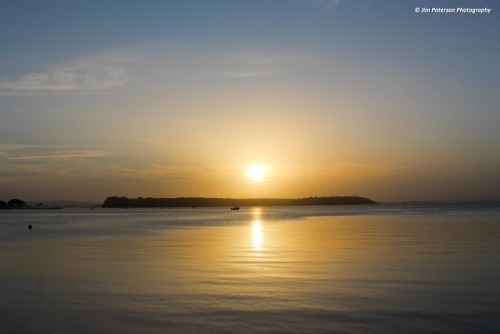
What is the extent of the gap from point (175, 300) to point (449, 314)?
27.3 feet

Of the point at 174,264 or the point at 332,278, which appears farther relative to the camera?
the point at 174,264

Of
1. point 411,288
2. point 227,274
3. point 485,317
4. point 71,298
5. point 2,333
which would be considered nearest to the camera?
point 2,333

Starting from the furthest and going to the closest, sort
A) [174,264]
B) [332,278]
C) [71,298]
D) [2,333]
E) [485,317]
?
[174,264]
[332,278]
[71,298]
[485,317]
[2,333]

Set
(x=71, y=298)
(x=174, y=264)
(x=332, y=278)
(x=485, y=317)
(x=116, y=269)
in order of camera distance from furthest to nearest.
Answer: (x=174, y=264)
(x=116, y=269)
(x=332, y=278)
(x=71, y=298)
(x=485, y=317)

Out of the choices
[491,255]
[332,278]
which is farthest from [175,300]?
[491,255]

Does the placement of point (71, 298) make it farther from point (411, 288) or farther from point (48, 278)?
point (411, 288)

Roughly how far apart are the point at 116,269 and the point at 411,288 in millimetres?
13243

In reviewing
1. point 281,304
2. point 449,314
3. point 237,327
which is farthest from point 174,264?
point 449,314

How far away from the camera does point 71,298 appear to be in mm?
17328

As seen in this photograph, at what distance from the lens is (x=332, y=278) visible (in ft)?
68.2

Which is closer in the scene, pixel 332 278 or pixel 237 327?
pixel 237 327

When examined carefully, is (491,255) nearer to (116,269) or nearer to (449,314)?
(449,314)

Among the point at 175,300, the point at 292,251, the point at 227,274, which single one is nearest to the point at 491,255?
the point at 292,251

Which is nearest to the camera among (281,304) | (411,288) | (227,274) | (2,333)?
(2,333)
